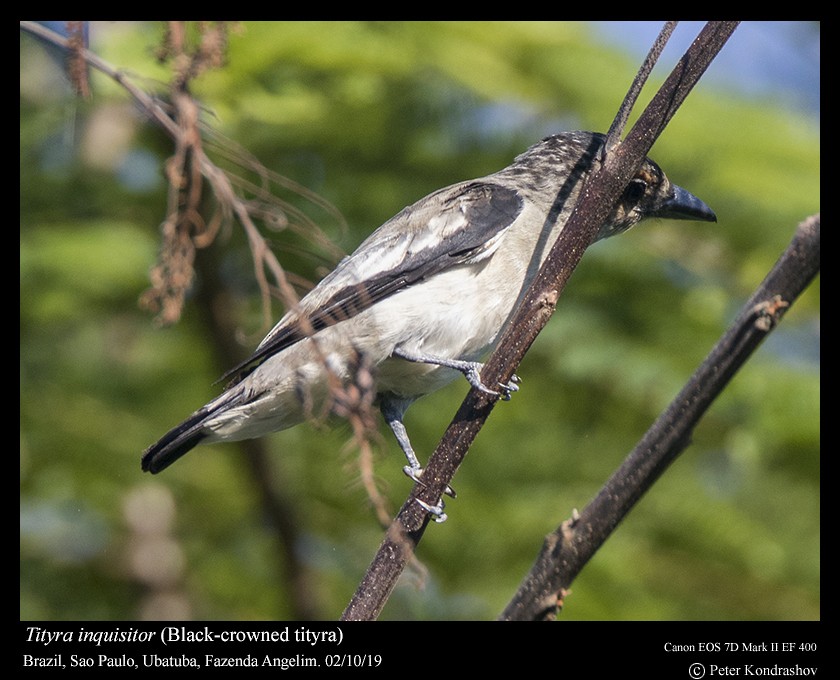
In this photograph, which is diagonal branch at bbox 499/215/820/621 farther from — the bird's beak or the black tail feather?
the bird's beak

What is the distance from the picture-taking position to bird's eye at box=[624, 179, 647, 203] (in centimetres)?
455

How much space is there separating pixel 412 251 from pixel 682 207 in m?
1.42

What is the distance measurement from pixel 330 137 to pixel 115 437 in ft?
8.02

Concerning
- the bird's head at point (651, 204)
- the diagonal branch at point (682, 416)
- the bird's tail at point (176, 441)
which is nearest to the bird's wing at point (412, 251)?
the bird's tail at point (176, 441)

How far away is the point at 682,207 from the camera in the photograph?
4.68m

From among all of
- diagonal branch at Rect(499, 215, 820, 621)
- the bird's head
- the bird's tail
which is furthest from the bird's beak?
diagonal branch at Rect(499, 215, 820, 621)

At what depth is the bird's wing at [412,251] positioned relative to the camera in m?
4.34

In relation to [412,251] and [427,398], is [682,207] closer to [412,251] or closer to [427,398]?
[412,251]

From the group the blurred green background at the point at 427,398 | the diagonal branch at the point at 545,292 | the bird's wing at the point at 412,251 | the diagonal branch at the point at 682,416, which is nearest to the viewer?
the diagonal branch at the point at 682,416

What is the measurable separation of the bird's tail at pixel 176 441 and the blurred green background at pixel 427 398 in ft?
2.97

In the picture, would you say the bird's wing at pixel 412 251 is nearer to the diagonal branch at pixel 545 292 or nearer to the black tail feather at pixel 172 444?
the black tail feather at pixel 172 444

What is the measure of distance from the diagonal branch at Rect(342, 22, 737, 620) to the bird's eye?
1.70 meters
